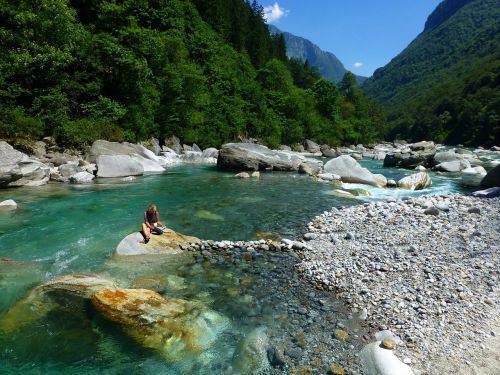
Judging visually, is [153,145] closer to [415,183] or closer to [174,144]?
[174,144]

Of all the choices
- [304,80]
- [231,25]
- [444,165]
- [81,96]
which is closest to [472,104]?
[304,80]

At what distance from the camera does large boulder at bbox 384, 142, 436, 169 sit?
35844 millimetres

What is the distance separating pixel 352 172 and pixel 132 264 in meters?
19.3

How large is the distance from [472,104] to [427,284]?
421ft

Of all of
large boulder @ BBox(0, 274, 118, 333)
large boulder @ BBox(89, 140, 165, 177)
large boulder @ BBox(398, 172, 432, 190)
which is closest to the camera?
large boulder @ BBox(0, 274, 118, 333)

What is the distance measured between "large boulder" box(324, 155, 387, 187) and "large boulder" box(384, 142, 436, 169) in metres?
13.1

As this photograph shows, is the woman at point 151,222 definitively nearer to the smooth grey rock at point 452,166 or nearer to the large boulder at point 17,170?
the large boulder at point 17,170

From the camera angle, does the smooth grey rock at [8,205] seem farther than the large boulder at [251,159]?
No

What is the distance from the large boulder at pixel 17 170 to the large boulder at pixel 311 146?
47.8 meters

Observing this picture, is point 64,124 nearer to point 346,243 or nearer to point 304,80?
point 346,243

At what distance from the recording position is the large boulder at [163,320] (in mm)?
6078

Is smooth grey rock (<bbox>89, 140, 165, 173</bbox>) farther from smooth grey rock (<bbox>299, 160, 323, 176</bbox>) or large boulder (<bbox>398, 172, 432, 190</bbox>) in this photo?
large boulder (<bbox>398, 172, 432, 190</bbox>)

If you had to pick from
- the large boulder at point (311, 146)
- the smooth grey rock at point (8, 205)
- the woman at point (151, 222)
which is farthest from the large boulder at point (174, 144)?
the large boulder at point (311, 146)

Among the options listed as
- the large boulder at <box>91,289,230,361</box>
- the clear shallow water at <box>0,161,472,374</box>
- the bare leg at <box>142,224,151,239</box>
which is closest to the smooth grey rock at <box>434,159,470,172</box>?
the clear shallow water at <box>0,161,472,374</box>
